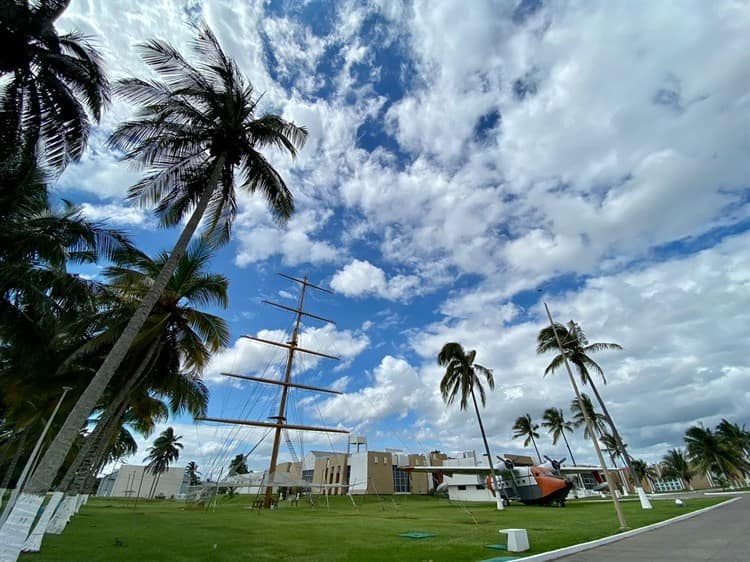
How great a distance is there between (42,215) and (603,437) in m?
64.1

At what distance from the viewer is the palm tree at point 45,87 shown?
934 cm

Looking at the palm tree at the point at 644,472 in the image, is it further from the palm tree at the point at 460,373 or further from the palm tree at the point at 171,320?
the palm tree at the point at 171,320

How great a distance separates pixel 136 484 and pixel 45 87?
7934 centimetres

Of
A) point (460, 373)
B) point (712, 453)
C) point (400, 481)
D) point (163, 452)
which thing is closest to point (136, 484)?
point (163, 452)

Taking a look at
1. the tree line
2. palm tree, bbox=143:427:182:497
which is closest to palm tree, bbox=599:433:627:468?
the tree line

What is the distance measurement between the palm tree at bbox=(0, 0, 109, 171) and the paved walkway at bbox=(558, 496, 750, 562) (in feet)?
54.3

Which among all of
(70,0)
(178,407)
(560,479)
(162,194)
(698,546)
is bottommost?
(698,546)

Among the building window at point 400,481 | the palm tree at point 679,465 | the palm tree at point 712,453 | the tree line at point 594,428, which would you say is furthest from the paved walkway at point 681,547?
the palm tree at point 679,465

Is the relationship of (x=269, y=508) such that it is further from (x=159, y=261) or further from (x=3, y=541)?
(x=3, y=541)

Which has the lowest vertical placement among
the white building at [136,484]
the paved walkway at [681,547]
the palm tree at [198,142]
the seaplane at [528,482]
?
the paved walkway at [681,547]

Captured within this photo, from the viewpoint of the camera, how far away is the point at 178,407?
1927 centimetres

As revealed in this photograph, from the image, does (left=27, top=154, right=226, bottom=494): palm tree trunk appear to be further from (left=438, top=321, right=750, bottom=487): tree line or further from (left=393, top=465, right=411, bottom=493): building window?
(left=393, top=465, right=411, bottom=493): building window

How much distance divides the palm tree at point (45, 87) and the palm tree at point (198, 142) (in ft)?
4.61

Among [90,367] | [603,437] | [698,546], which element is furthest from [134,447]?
[603,437]
